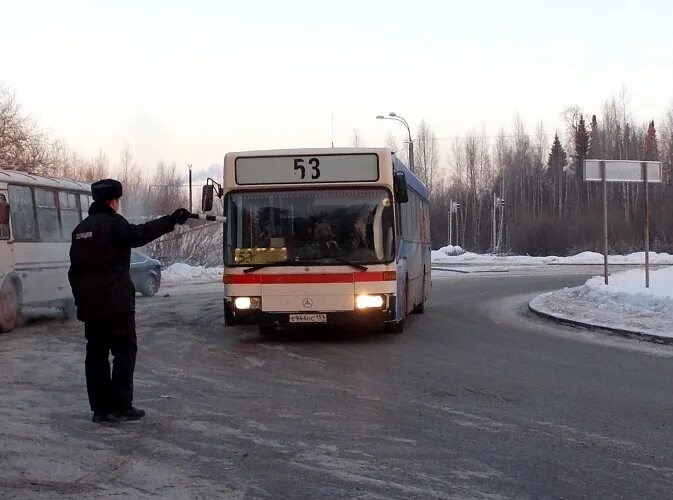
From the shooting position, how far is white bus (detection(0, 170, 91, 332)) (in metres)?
15.7

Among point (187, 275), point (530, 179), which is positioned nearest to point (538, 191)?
point (530, 179)

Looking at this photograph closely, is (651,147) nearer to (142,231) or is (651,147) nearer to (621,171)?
(621,171)

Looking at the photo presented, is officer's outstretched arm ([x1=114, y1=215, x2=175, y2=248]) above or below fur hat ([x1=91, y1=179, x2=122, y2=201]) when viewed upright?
below

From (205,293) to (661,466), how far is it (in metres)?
21.9

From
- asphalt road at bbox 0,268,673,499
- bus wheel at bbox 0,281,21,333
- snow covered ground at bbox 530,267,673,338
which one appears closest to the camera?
asphalt road at bbox 0,268,673,499

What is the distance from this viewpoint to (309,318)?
41.6 ft

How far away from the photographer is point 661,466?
19.5 ft

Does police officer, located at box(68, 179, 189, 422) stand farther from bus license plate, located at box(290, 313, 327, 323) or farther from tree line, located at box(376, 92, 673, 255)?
tree line, located at box(376, 92, 673, 255)

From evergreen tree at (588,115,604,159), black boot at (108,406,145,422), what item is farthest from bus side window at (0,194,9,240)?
evergreen tree at (588,115,604,159)

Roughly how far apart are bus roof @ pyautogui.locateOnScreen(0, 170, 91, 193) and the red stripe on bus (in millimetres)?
6181

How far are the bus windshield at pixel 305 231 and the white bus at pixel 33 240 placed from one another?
17.1 ft

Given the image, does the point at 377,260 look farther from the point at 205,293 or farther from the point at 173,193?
the point at 173,193

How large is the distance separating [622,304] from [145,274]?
560 inches

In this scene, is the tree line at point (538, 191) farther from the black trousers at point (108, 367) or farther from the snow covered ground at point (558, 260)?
the black trousers at point (108, 367)
